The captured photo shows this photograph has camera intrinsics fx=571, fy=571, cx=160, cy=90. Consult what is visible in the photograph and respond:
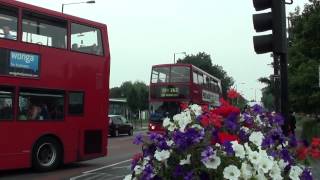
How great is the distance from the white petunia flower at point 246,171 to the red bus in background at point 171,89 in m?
23.7

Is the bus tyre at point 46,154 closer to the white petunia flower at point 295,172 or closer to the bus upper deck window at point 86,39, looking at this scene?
the bus upper deck window at point 86,39

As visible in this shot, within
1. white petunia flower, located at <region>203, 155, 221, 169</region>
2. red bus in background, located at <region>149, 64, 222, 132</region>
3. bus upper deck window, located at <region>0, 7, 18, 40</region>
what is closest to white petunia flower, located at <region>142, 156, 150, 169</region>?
white petunia flower, located at <region>203, 155, 221, 169</region>

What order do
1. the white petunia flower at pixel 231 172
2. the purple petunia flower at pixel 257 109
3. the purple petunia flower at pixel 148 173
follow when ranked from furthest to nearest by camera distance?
1. the purple petunia flower at pixel 257 109
2. the purple petunia flower at pixel 148 173
3. the white petunia flower at pixel 231 172

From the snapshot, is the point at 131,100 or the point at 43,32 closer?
the point at 43,32

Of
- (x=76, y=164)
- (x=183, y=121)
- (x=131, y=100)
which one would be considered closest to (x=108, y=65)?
(x=76, y=164)

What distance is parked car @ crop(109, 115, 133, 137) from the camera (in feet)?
128

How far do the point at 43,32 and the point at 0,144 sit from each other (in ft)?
10.6

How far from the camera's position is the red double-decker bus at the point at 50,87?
14.0 metres

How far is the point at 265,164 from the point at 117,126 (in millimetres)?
35618

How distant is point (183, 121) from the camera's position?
4766 millimetres

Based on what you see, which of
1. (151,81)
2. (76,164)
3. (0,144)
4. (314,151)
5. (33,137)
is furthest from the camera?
(151,81)

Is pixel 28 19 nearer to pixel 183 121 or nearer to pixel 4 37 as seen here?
pixel 4 37

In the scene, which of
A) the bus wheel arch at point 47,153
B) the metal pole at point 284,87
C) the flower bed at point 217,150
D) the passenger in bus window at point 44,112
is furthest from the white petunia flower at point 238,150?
the passenger in bus window at point 44,112

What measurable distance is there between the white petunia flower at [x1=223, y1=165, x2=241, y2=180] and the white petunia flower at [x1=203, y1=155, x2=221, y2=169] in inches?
4.1
